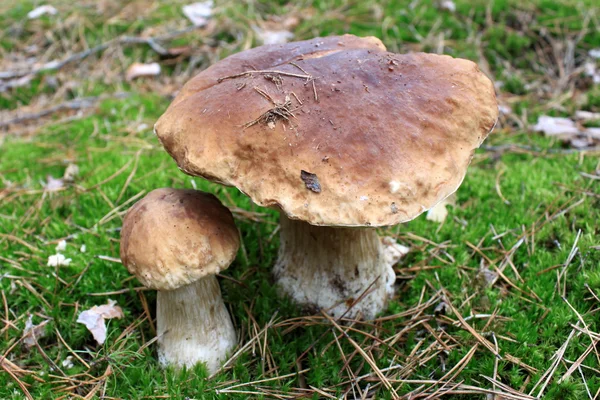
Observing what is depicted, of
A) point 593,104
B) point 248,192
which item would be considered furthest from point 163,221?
point 593,104

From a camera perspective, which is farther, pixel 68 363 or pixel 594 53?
pixel 594 53

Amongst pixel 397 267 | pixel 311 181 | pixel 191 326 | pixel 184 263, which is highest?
pixel 311 181

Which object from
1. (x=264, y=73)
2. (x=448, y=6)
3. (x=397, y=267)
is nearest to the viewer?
(x=264, y=73)

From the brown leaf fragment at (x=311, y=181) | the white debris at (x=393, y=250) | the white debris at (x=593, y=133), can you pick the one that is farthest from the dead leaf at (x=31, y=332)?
the white debris at (x=593, y=133)

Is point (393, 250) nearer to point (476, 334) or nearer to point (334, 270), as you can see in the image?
point (334, 270)

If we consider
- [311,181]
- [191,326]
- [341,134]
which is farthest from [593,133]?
[191,326]

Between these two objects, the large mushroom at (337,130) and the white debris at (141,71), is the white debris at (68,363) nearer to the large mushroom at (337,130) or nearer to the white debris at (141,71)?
the large mushroom at (337,130)

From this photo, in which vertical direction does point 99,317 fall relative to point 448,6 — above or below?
below
